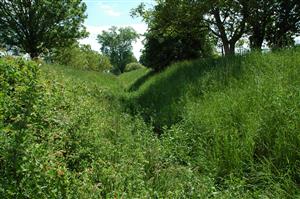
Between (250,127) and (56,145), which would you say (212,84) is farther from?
(56,145)

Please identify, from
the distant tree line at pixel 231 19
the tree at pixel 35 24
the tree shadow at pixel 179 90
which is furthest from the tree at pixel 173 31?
the tree at pixel 35 24

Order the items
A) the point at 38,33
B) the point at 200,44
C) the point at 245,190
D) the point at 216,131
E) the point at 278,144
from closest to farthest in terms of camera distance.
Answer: the point at 245,190
the point at 278,144
the point at 216,131
the point at 200,44
the point at 38,33

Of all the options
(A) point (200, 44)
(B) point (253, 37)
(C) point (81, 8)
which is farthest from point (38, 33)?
(B) point (253, 37)

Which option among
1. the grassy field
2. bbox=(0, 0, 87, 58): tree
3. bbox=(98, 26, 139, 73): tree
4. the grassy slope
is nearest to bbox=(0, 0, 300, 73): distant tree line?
bbox=(0, 0, 87, 58): tree

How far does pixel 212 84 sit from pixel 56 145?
480 centimetres

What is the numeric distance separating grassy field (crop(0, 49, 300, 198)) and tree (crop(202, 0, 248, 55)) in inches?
178

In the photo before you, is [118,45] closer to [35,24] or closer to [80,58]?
[80,58]

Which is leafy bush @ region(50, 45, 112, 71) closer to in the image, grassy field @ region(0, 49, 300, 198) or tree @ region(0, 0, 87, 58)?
tree @ region(0, 0, 87, 58)

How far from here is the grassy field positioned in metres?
3.63

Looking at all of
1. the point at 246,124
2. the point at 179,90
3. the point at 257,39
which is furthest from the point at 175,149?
the point at 257,39

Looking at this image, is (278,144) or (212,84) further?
(212,84)

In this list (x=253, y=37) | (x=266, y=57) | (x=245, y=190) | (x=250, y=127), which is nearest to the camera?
(x=245, y=190)

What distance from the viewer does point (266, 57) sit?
8.09 m

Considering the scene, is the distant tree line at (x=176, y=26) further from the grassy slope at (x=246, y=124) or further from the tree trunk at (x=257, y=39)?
the grassy slope at (x=246, y=124)
